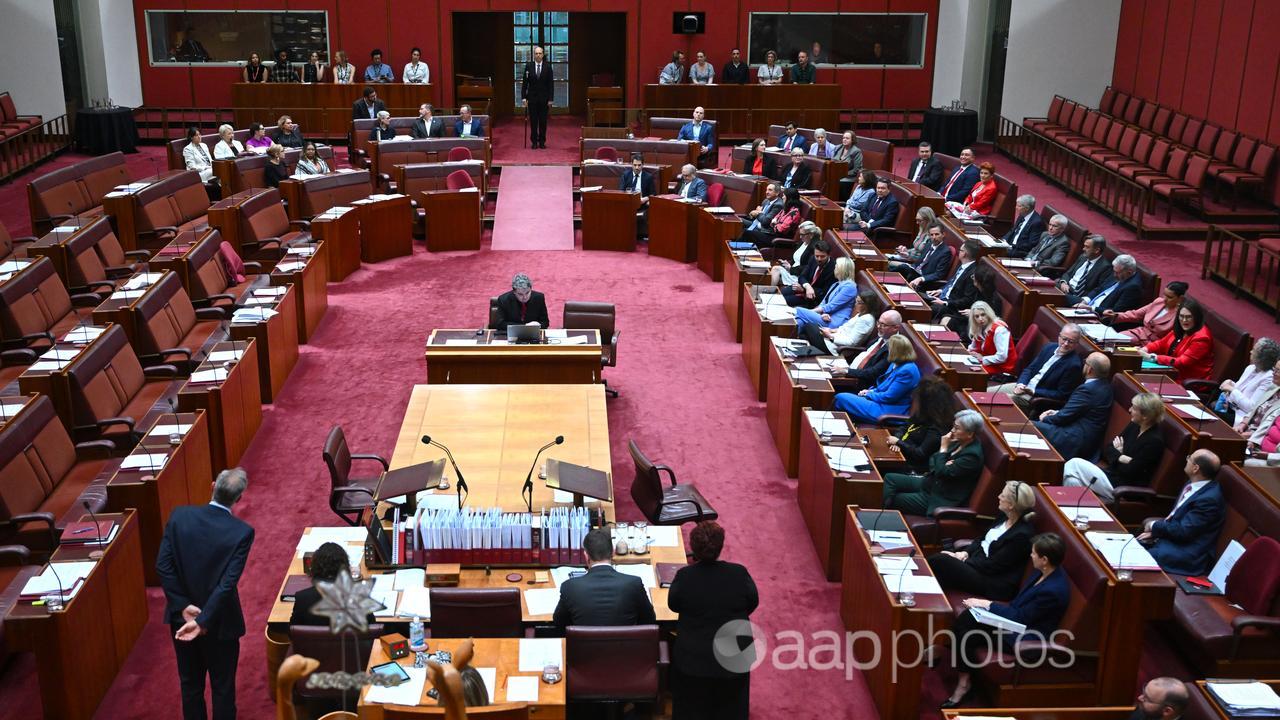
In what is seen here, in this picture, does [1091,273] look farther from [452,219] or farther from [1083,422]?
[452,219]

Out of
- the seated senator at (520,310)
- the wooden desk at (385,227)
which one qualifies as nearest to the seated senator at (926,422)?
the seated senator at (520,310)

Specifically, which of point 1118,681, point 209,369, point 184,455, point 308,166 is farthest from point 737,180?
point 1118,681

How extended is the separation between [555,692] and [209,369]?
16.1 ft

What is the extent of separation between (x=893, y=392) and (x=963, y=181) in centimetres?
709

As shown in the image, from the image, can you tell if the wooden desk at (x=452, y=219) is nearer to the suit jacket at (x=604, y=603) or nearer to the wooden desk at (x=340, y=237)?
the wooden desk at (x=340, y=237)

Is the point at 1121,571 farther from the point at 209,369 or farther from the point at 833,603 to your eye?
the point at 209,369

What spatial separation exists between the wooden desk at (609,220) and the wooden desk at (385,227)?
88.1 inches

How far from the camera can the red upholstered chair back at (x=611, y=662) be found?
5.69 meters

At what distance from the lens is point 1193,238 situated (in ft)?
52.7

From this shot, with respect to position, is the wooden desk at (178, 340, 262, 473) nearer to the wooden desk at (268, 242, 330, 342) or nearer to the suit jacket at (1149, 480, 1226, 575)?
the wooden desk at (268, 242, 330, 342)

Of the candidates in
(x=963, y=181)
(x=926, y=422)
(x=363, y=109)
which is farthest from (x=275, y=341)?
(x=363, y=109)

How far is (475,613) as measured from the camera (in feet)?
19.6

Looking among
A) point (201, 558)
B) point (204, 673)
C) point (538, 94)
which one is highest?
point (538, 94)

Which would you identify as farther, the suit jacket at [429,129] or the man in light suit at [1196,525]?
the suit jacket at [429,129]
